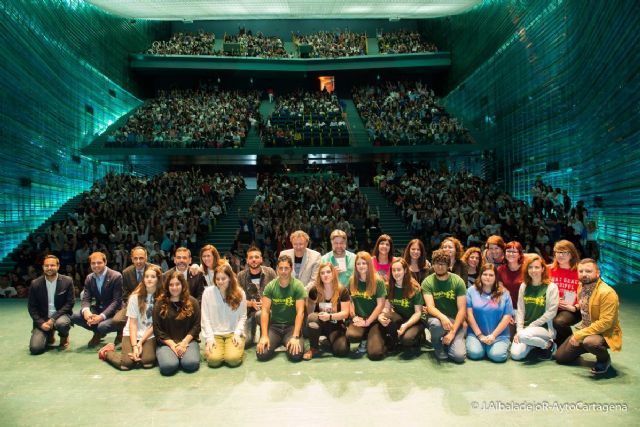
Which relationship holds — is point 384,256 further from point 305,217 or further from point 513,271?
point 305,217

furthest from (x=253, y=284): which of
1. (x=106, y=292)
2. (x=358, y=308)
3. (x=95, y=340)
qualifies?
(x=95, y=340)

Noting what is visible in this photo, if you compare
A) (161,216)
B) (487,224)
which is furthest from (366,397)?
(161,216)

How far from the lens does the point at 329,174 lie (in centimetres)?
2241

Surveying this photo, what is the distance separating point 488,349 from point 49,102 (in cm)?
1729

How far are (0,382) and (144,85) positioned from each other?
28.3 meters

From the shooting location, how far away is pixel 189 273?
6527mm

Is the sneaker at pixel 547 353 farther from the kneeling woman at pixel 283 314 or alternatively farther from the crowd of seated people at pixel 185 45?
the crowd of seated people at pixel 185 45

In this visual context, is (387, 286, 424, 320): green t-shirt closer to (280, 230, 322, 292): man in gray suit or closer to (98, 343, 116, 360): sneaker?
(280, 230, 322, 292): man in gray suit

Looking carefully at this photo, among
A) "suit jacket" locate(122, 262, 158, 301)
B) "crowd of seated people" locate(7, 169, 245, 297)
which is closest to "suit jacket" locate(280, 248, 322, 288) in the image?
"suit jacket" locate(122, 262, 158, 301)

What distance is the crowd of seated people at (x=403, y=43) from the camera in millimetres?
→ 30748

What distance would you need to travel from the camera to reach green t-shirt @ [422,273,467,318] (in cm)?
570

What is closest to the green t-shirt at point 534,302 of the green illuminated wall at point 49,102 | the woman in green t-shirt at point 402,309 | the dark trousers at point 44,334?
the woman in green t-shirt at point 402,309

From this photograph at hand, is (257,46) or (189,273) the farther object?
(257,46)

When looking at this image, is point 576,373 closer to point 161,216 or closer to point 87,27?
point 161,216
